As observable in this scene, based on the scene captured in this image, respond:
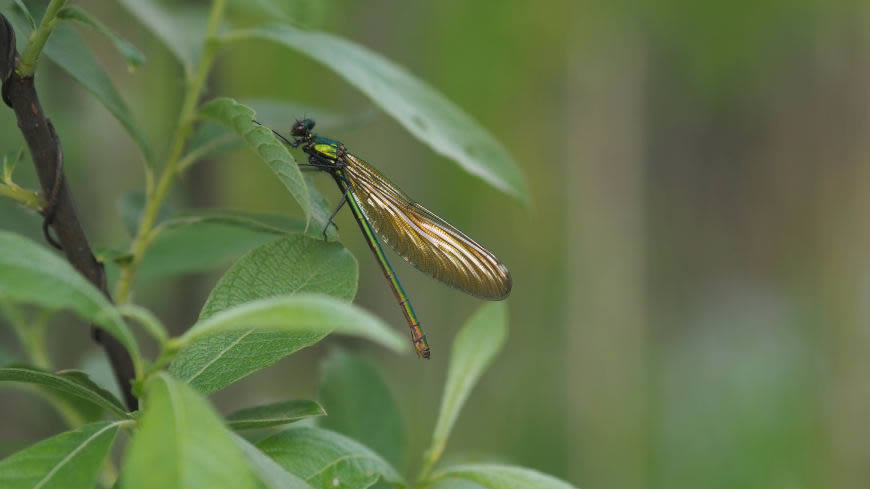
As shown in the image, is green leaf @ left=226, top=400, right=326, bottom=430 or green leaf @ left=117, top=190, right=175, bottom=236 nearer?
green leaf @ left=226, top=400, right=326, bottom=430

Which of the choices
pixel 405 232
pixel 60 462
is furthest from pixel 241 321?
pixel 405 232

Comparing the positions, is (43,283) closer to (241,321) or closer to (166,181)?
(241,321)

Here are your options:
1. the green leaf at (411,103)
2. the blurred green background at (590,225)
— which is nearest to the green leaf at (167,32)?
the green leaf at (411,103)

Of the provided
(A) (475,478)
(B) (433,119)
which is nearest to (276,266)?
(A) (475,478)

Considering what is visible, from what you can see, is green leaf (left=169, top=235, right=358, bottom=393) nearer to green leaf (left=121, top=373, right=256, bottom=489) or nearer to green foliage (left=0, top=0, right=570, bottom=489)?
green foliage (left=0, top=0, right=570, bottom=489)

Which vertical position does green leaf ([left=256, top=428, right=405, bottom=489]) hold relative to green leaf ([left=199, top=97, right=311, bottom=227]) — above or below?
below

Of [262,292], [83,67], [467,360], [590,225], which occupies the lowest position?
[590,225]

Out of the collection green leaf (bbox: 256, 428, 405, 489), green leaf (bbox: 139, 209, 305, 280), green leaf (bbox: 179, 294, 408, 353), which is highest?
green leaf (bbox: 179, 294, 408, 353)

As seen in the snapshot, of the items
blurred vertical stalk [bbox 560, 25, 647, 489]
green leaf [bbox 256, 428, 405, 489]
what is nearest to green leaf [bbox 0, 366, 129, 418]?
green leaf [bbox 256, 428, 405, 489]
